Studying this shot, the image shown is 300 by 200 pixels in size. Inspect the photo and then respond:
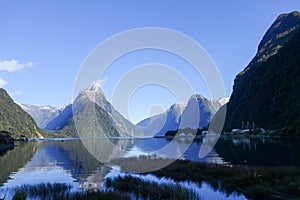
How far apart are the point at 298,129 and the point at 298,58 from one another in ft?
256

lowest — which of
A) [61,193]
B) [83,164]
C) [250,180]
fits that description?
[61,193]

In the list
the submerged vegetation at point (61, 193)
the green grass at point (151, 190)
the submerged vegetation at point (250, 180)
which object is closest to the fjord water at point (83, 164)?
the green grass at point (151, 190)

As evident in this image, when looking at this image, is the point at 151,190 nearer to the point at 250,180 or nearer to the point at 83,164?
the point at 250,180

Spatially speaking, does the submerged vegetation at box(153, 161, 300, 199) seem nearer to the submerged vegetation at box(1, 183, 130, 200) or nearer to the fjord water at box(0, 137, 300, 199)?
the fjord water at box(0, 137, 300, 199)

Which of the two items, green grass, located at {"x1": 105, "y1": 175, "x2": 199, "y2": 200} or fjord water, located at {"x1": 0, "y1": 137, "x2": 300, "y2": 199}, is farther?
fjord water, located at {"x1": 0, "y1": 137, "x2": 300, "y2": 199}

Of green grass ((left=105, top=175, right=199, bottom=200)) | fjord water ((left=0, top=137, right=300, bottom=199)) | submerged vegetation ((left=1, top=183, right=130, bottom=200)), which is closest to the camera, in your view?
submerged vegetation ((left=1, top=183, right=130, bottom=200))

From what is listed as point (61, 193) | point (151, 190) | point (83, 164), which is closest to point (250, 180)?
point (151, 190)

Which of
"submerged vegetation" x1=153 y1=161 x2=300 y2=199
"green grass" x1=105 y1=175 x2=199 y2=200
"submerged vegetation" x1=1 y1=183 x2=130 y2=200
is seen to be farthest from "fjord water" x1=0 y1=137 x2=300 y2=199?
"submerged vegetation" x1=153 y1=161 x2=300 y2=199

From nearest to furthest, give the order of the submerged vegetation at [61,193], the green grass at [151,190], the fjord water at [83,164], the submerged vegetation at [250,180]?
the submerged vegetation at [61,193], the green grass at [151,190], the submerged vegetation at [250,180], the fjord water at [83,164]

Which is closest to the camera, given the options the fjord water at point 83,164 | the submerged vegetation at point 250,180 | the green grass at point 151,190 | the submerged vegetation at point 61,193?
the submerged vegetation at point 61,193

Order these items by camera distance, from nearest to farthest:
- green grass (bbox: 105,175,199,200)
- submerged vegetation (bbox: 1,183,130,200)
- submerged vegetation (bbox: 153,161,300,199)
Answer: submerged vegetation (bbox: 1,183,130,200) < green grass (bbox: 105,175,199,200) < submerged vegetation (bbox: 153,161,300,199)

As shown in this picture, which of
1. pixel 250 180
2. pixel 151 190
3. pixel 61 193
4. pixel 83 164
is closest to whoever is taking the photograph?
pixel 151 190

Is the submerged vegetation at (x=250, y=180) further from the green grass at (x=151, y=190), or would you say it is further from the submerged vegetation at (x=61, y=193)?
the submerged vegetation at (x=61, y=193)

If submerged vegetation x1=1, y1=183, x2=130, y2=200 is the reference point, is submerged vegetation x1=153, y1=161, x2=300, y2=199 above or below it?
above
